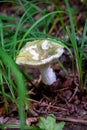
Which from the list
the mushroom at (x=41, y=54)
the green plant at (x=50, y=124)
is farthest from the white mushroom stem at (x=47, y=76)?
the green plant at (x=50, y=124)

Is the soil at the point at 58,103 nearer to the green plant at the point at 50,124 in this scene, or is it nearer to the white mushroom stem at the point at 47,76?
the white mushroom stem at the point at 47,76

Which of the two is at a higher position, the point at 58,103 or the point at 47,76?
the point at 47,76

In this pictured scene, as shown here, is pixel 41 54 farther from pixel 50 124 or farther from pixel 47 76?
pixel 50 124

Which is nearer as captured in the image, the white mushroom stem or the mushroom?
the mushroom

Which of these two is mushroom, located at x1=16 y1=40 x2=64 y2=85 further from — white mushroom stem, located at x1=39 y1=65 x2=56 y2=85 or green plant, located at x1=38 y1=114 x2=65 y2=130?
green plant, located at x1=38 y1=114 x2=65 y2=130

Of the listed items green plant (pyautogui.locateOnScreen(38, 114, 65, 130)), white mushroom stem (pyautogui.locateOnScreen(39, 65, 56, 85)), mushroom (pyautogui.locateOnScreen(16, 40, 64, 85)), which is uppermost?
mushroom (pyautogui.locateOnScreen(16, 40, 64, 85))

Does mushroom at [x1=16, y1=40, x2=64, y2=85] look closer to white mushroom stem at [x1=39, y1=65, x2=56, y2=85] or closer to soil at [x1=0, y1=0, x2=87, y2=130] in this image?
white mushroom stem at [x1=39, y1=65, x2=56, y2=85]

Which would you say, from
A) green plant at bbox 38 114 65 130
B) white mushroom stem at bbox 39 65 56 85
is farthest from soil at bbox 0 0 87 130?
green plant at bbox 38 114 65 130

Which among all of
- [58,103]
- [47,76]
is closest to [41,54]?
[47,76]

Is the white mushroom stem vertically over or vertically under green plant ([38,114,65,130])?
over
